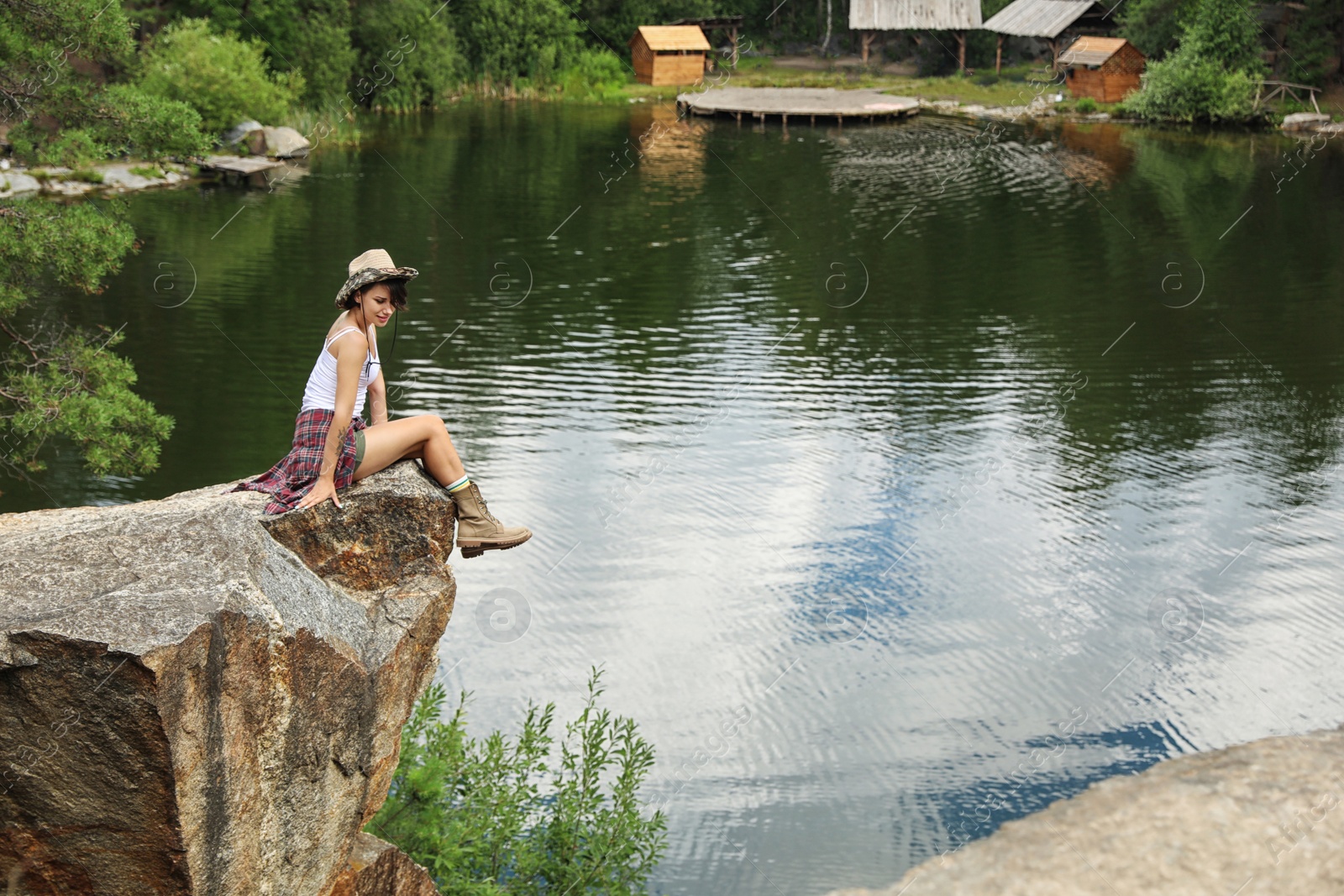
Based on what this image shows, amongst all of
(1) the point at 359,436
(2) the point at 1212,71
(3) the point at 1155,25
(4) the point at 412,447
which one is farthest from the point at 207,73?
(3) the point at 1155,25

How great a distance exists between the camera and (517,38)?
188 ft

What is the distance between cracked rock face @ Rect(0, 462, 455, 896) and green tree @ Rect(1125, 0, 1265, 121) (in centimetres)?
4878

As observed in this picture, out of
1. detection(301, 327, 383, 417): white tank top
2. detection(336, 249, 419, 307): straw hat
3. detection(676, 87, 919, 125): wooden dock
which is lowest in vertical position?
detection(301, 327, 383, 417): white tank top

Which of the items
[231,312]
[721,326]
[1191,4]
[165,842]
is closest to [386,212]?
[231,312]

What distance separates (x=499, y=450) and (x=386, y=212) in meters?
16.6

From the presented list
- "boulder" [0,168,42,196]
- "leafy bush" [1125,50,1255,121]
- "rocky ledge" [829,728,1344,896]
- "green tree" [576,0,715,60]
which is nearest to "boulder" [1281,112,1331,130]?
"leafy bush" [1125,50,1255,121]

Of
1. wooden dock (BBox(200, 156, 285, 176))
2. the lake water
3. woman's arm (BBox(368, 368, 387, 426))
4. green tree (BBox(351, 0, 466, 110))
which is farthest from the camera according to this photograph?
green tree (BBox(351, 0, 466, 110))

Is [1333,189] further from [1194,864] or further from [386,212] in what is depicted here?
[1194,864]

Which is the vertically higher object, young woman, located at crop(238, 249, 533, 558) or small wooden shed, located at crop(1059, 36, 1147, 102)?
small wooden shed, located at crop(1059, 36, 1147, 102)

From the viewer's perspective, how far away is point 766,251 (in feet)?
100

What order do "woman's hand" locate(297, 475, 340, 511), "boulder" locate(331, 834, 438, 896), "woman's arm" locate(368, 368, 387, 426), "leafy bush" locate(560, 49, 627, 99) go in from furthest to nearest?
"leafy bush" locate(560, 49, 627, 99) → "woman's arm" locate(368, 368, 387, 426) → "boulder" locate(331, 834, 438, 896) → "woman's hand" locate(297, 475, 340, 511)

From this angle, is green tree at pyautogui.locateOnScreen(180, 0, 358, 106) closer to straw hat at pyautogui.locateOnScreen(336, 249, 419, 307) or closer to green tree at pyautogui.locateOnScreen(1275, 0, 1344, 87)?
green tree at pyautogui.locateOnScreen(1275, 0, 1344, 87)

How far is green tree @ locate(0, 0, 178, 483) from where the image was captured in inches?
522

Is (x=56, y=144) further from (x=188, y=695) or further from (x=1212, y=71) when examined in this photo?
(x=1212, y=71)
